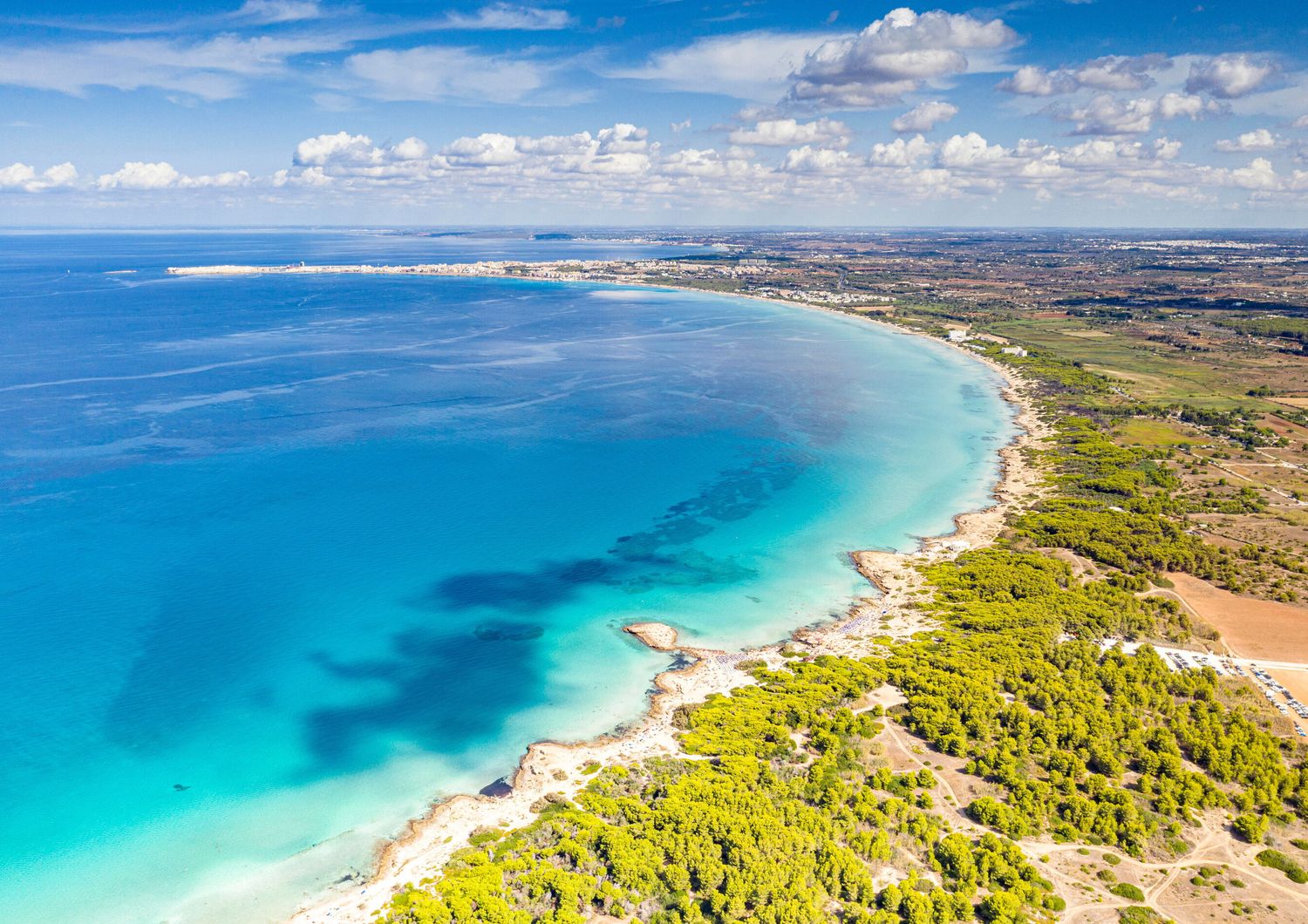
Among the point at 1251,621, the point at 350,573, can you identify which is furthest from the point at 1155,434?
the point at 350,573

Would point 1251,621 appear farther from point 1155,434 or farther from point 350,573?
point 350,573

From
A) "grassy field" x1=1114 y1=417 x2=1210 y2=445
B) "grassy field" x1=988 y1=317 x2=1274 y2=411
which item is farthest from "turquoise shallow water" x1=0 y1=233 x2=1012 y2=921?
"grassy field" x1=988 y1=317 x2=1274 y2=411

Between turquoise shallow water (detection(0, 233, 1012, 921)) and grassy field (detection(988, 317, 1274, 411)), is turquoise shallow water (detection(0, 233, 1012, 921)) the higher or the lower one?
the lower one

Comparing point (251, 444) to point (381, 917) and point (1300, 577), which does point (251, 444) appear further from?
point (1300, 577)

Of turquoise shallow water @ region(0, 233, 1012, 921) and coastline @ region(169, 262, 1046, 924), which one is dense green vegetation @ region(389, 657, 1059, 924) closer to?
coastline @ region(169, 262, 1046, 924)

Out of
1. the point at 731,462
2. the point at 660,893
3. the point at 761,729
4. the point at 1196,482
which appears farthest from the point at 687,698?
the point at 1196,482
